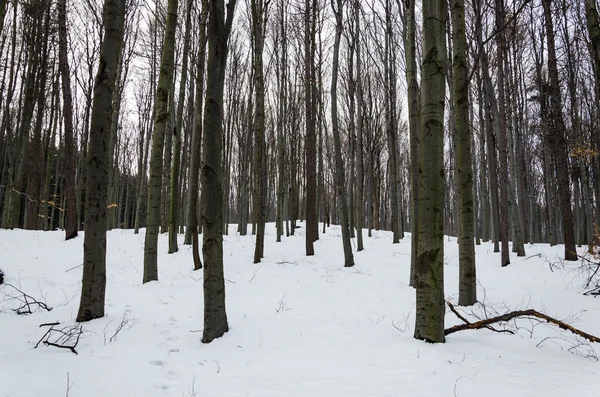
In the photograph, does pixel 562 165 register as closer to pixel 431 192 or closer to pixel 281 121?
Result: pixel 431 192

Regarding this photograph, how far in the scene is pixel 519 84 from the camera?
15.7m

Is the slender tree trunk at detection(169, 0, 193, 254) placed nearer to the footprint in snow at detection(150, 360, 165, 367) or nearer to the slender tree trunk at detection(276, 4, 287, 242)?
the slender tree trunk at detection(276, 4, 287, 242)

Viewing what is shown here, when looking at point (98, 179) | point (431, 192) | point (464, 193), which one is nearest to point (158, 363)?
point (98, 179)

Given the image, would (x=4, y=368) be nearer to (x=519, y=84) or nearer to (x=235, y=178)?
(x=519, y=84)

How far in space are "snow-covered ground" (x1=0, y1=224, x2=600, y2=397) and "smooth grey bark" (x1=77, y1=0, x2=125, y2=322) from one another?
1.21 ft

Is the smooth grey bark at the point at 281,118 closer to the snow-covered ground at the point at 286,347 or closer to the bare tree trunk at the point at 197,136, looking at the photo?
the bare tree trunk at the point at 197,136

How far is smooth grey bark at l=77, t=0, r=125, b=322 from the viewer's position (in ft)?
12.7

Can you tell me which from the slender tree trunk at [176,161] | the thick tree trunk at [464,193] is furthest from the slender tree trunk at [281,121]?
the thick tree trunk at [464,193]

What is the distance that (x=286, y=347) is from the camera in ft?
10.8

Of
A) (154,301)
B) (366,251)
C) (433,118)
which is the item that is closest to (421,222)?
(433,118)

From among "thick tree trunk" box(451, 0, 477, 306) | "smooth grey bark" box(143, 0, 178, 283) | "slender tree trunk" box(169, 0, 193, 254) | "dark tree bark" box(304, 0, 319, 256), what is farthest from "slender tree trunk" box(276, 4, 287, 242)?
"thick tree trunk" box(451, 0, 477, 306)

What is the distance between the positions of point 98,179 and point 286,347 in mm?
3074

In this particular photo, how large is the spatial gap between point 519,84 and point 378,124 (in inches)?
282

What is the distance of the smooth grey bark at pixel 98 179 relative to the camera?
12.7 feet
